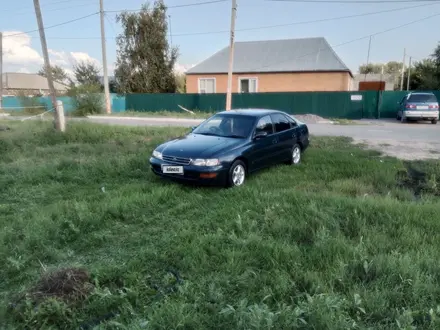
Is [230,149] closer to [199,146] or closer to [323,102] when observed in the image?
[199,146]

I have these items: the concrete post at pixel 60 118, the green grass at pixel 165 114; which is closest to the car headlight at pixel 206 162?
the concrete post at pixel 60 118

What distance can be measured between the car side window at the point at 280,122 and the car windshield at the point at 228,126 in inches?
31.8

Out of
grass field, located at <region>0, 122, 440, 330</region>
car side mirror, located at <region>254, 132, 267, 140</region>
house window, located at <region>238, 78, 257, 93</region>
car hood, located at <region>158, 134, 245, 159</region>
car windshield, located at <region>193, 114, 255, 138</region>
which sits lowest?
grass field, located at <region>0, 122, 440, 330</region>

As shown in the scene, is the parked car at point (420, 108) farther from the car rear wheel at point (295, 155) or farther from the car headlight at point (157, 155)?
the car headlight at point (157, 155)

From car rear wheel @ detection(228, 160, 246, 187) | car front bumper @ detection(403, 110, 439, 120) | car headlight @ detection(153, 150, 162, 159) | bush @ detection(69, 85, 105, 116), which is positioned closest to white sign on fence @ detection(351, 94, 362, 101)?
car front bumper @ detection(403, 110, 439, 120)

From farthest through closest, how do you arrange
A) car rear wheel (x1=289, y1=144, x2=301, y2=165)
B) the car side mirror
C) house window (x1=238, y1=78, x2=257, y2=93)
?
house window (x1=238, y1=78, x2=257, y2=93) → car rear wheel (x1=289, y1=144, x2=301, y2=165) → the car side mirror

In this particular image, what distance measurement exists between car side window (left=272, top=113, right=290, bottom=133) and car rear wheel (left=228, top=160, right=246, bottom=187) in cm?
159

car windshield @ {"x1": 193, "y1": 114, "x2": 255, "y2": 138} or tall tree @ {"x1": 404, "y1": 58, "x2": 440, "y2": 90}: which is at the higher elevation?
tall tree @ {"x1": 404, "y1": 58, "x2": 440, "y2": 90}

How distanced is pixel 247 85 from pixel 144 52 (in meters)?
11.4

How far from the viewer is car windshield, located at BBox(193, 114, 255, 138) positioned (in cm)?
725

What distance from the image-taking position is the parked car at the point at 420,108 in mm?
19609

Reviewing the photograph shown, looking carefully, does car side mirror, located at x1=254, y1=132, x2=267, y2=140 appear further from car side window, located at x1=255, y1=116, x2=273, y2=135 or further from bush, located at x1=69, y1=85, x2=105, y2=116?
bush, located at x1=69, y1=85, x2=105, y2=116

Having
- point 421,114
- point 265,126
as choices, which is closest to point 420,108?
point 421,114

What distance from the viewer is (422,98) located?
2034 cm
